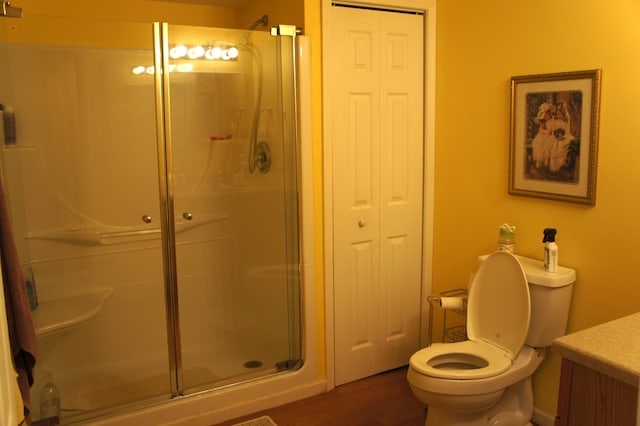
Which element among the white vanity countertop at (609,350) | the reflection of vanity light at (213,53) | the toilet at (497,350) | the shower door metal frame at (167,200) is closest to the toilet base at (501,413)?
the toilet at (497,350)

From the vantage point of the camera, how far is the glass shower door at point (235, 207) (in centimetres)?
293

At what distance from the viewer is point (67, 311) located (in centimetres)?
284

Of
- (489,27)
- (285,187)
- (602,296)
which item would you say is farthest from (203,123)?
(602,296)

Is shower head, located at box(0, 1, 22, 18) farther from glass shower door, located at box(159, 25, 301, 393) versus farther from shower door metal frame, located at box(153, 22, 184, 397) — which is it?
glass shower door, located at box(159, 25, 301, 393)

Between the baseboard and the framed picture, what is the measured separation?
1.04 m

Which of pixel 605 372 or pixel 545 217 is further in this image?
pixel 545 217

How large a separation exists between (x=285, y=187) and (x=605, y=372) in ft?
6.42

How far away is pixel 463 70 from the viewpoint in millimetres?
3018

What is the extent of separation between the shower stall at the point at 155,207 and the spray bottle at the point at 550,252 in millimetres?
1213

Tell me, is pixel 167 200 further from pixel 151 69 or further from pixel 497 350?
pixel 497 350

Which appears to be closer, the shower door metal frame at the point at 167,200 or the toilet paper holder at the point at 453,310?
the shower door metal frame at the point at 167,200

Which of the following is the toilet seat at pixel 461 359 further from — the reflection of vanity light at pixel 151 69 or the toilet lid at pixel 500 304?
the reflection of vanity light at pixel 151 69

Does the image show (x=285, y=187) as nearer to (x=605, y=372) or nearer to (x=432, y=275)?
(x=432, y=275)

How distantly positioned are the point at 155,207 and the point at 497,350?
1844 millimetres
